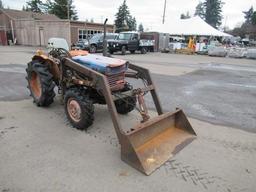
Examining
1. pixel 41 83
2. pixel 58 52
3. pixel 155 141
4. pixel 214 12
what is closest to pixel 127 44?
pixel 58 52

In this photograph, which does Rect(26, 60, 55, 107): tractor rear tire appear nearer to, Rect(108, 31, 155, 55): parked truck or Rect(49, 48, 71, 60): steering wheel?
Rect(49, 48, 71, 60): steering wheel

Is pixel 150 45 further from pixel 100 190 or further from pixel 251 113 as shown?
pixel 100 190

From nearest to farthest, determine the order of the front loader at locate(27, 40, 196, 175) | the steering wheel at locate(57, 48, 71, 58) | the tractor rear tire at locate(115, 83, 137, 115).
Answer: the front loader at locate(27, 40, 196, 175), the tractor rear tire at locate(115, 83, 137, 115), the steering wheel at locate(57, 48, 71, 58)

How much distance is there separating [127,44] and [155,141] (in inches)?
665

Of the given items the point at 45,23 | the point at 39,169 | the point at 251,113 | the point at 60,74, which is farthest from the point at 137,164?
the point at 45,23

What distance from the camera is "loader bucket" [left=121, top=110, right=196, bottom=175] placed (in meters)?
2.86

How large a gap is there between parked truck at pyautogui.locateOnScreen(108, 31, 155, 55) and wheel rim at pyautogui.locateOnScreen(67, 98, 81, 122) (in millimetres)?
15261

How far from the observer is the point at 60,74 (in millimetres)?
4320

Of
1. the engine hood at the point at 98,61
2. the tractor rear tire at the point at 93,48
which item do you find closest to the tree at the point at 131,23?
the tractor rear tire at the point at 93,48

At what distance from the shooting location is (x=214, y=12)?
215 feet

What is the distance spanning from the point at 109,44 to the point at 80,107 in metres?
15.6

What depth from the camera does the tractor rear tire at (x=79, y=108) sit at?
364cm

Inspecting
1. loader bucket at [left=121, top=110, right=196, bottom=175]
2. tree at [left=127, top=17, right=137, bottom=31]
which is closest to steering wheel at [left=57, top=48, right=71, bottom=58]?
loader bucket at [left=121, top=110, right=196, bottom=175]

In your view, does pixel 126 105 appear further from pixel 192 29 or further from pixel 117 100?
pixel 192 29
